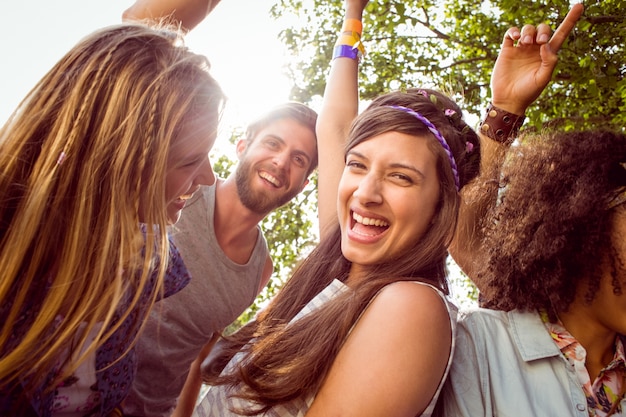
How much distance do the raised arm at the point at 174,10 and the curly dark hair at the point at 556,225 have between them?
61.1 inches

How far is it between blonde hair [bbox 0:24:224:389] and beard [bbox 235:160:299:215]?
204 cm

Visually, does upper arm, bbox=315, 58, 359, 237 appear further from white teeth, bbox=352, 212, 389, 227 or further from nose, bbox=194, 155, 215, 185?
nose, bbox=194, 155, 215, 185

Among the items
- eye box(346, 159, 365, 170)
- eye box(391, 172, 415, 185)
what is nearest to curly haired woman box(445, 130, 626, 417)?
eye box(391, 172, 415, 185)

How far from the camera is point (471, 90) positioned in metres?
6.04

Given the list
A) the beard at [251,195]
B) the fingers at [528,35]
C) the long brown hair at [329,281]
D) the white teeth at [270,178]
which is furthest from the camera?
the white teeth at [270,178]

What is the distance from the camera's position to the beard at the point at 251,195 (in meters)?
3.70

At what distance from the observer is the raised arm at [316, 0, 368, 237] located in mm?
2674

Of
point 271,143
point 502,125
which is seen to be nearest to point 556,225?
point 502,125

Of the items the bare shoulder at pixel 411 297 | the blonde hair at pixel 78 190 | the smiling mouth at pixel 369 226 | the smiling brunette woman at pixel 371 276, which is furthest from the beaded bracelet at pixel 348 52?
the bare shoulder at pixel 411 297

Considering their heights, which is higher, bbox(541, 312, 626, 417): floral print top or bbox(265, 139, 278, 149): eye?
bbox(265, 139, 278, 149): eye

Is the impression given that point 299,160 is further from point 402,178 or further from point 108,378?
point 108,378

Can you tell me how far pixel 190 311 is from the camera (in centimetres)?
314

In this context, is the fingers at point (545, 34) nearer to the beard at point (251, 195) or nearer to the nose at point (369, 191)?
the nose at point (369, 191)

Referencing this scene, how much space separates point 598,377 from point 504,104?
1301 millimetres
